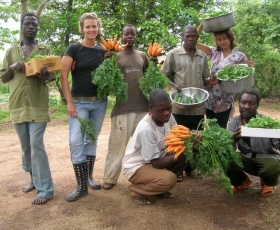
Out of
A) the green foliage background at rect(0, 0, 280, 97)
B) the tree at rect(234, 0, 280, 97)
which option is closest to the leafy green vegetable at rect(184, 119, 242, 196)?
the green foliage background at rect(0, 0, 280, 97)

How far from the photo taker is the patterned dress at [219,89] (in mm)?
3934

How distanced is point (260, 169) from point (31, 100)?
256 centimetres

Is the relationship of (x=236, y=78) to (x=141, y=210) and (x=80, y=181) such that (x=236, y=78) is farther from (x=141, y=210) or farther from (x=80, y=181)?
(x=80, y=181)

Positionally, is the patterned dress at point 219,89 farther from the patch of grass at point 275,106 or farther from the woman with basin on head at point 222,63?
the patch of grass at point 275,106

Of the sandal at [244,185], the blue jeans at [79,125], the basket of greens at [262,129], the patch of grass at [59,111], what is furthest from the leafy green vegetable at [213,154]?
the patch of grass at [59,111]

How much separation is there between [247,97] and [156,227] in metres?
1.63

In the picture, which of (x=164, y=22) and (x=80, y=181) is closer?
(x=80, y=181)

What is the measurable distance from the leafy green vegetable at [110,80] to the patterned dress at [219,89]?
3.82 feet

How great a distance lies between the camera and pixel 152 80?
11.9 feet

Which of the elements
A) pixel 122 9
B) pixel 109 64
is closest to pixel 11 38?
pixel 122 9

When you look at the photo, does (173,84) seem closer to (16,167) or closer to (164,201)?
(164,201)

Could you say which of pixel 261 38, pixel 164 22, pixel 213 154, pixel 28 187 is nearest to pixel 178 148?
pixel 213 154

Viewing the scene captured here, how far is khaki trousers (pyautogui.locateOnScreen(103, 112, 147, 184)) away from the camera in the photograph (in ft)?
12.5

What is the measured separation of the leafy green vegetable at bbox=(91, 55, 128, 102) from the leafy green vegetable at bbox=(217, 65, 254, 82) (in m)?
1.16
